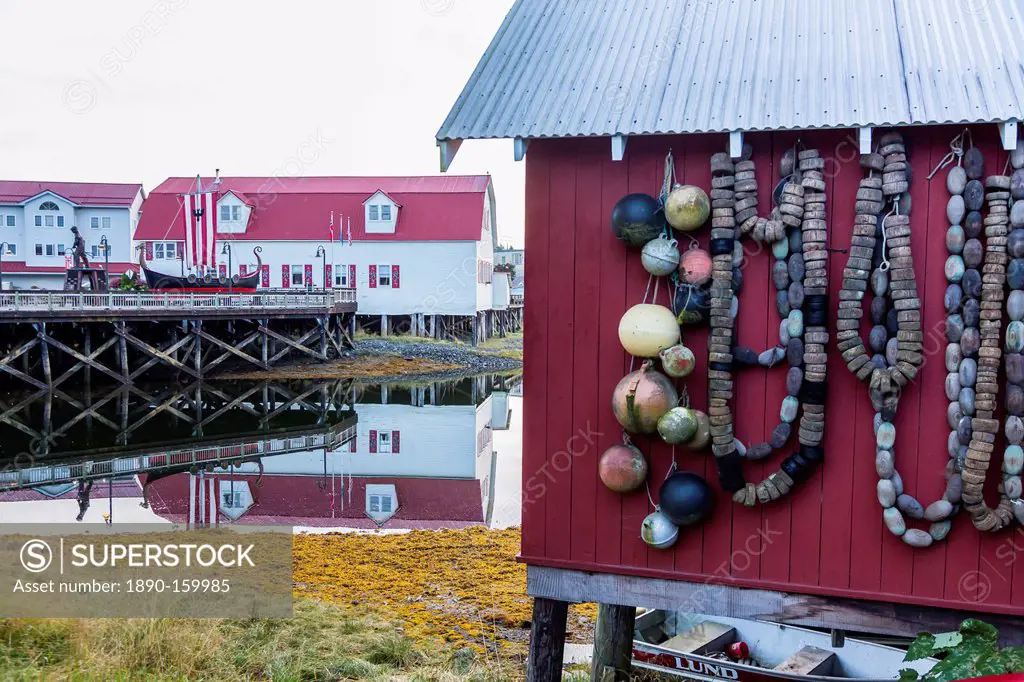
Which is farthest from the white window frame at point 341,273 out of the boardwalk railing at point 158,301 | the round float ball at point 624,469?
the round float ball at point 624,469

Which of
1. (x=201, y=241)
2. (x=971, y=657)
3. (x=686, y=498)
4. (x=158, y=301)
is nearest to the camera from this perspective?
(x=971, y=657)

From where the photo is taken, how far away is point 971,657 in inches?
194

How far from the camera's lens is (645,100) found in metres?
6.18

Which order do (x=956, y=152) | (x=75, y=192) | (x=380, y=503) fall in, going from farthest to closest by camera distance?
1. (x=75, y=192)
2. (x=380, y=503)
3. (x=956, y=152)

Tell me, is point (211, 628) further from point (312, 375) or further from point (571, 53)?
point (312, 375)

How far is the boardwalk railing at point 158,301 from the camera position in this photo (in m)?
31.2

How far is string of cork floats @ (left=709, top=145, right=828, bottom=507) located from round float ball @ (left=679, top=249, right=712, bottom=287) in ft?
0.15

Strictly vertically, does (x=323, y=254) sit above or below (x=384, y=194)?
below

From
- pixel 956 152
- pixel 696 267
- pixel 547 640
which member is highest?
pixel 956 152

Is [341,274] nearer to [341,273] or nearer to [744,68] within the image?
[341,273]

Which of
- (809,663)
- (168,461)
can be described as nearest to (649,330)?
(809,663)

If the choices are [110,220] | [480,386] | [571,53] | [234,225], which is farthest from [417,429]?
[110,220]

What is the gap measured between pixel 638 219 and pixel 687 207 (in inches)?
12.4

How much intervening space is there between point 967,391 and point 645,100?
8.68 feet
